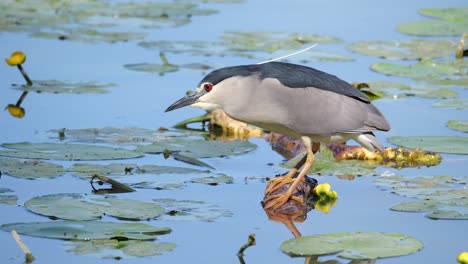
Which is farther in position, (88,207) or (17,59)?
(17,59)

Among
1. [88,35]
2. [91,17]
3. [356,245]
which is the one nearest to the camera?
[356,245]

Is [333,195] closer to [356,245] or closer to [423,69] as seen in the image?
[356,245]

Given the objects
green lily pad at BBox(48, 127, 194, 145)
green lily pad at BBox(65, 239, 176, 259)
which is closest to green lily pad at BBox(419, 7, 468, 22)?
green lily pad at BBox(48, 127, 194, 145)

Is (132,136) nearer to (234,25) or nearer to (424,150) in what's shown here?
(424,150)

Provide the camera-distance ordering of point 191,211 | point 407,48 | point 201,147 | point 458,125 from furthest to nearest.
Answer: point 407,48, point 458,125, point 201,147, point 191,211

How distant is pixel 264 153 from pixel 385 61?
326cm

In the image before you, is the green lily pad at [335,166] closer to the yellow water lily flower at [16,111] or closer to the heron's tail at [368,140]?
the heron's tail at [368,140]

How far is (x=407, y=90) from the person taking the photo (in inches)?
365

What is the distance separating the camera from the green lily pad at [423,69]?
974cm

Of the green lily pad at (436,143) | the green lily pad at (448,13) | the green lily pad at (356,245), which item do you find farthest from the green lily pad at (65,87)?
the green lily pad at (448,13)

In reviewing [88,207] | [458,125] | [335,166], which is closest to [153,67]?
[458,125]

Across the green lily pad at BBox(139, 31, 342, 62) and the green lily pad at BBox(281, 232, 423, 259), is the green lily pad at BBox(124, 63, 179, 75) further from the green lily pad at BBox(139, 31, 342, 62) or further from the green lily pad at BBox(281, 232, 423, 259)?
the green lily pad at BBox(281, 232, 423, 259)

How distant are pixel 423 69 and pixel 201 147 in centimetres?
316

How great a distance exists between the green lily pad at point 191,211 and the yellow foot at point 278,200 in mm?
364
